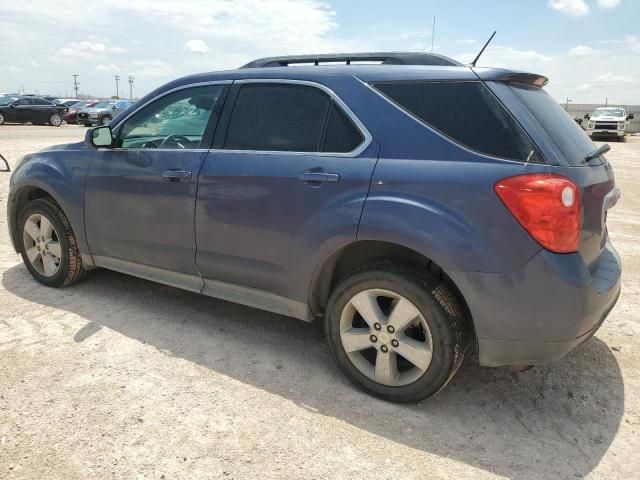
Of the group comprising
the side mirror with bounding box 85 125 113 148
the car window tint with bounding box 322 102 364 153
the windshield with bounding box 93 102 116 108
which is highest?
the car window tint with bounding box 322 102 364 153

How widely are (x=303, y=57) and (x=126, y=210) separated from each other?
5.54 ft

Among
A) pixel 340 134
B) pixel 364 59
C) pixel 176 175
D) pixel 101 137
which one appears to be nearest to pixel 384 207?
pixel 340 134

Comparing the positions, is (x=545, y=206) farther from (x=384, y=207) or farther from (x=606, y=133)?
(x=606, y=133)

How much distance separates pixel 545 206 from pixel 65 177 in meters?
3.57

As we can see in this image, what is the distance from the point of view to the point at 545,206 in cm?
239

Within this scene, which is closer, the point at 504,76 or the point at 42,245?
the point at 504,76

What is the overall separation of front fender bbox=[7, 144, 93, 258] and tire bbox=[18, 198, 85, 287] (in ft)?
0.32

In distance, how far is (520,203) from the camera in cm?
241

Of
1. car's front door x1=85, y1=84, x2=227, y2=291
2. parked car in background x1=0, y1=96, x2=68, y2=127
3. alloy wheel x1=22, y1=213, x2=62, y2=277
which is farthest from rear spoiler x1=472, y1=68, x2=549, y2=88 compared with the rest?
parked car in background x1=0, y1=96, x2=68, y2=127

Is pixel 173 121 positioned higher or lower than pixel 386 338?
higher

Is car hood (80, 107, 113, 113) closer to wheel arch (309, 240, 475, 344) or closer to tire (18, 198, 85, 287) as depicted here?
tire (18, 198, 85, 287)

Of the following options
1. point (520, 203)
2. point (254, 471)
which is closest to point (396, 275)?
point (520, 203)

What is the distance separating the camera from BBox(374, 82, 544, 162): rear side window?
2.52 m

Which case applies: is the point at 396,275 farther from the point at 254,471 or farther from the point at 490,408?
the point at 254,471
